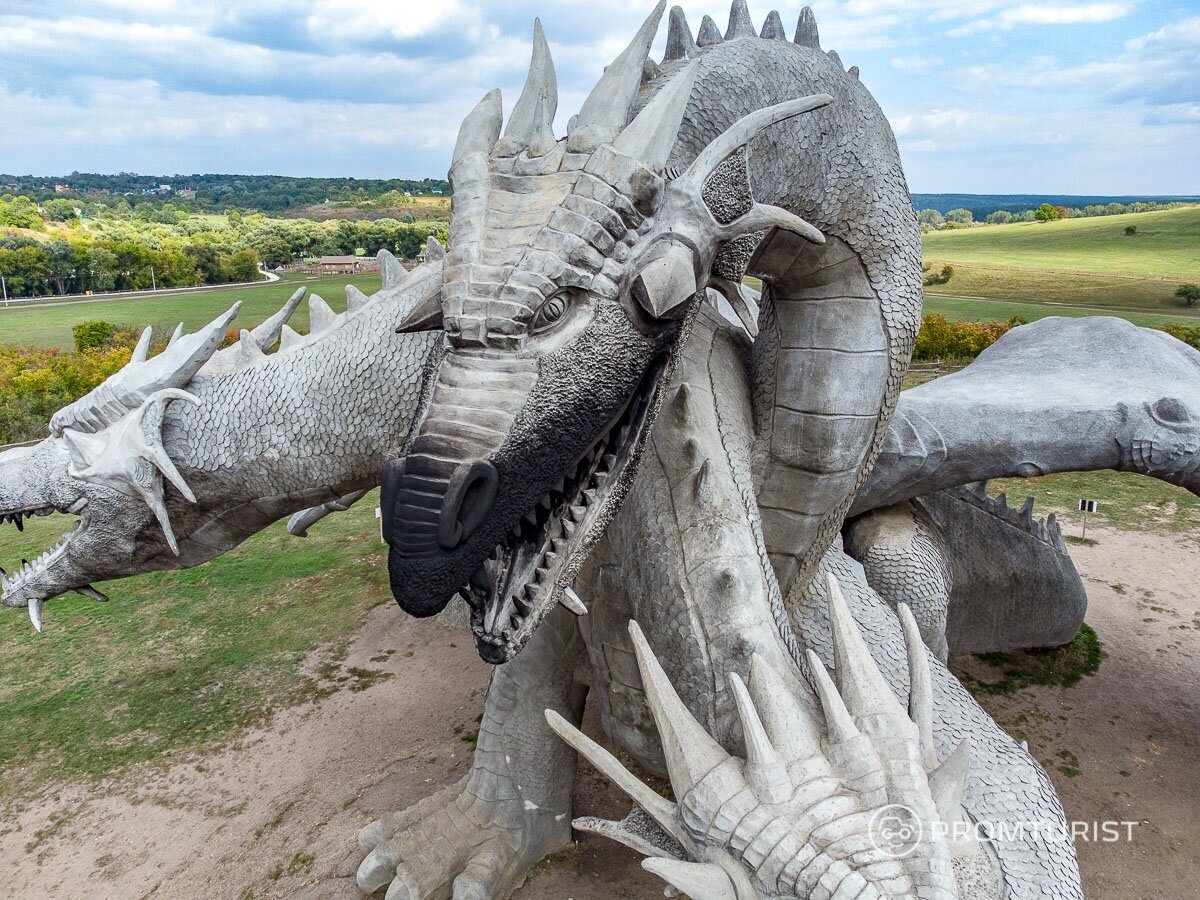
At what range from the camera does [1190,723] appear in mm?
4926

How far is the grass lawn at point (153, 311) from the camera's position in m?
17.2

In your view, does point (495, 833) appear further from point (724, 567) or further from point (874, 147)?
point (874, 147)

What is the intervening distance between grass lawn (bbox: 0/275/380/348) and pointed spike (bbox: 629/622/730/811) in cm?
1460

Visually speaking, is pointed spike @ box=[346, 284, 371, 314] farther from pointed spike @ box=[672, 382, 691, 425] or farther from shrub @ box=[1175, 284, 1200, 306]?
shrub @ box=[1175, 284, 1200, 306]

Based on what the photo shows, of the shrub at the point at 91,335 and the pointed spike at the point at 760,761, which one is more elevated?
the pointed spike at the point at 760,761

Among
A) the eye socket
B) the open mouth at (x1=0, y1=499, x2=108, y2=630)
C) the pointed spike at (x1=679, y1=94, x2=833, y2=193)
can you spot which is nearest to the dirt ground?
the open mouth at (x1=0, y1=499, x2=108, y2=630)

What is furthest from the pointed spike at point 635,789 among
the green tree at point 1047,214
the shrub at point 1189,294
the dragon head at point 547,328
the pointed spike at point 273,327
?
the green tree at point 1047,214

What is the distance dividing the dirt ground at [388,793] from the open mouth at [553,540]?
233cm

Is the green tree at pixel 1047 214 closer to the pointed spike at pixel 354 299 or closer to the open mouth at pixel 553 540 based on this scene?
the pointed spike at pixel 354 299

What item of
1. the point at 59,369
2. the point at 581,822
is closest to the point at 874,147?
the point at 581,822

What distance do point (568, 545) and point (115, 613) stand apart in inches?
240

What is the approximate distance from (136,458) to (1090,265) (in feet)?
71.3

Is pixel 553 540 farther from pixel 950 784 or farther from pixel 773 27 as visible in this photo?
pixel 773 27

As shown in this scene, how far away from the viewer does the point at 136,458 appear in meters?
3.16
